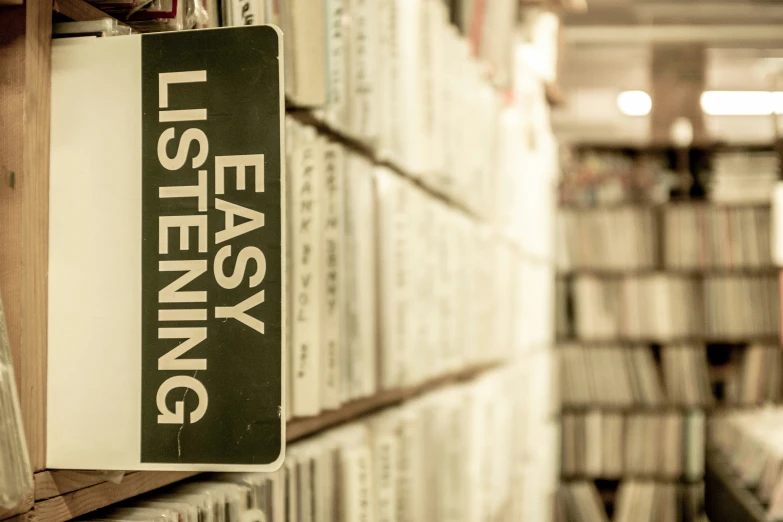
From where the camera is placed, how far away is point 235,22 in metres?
1.00

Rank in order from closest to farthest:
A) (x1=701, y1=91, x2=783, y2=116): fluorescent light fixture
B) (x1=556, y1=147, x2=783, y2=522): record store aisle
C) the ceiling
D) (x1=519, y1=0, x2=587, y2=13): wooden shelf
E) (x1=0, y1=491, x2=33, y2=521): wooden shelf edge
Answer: (x1=0, y1=491, x2=33, y2=521): wooden shelf edge, (x1=519, y1=0, x2=587, y2=13): wooden shelf, (x1=556, y1=147, x2=783, y2=522): record store aisle, the ceiling, (x1=701, y1=91, x2=783, y2=116): fluorescent light fixture

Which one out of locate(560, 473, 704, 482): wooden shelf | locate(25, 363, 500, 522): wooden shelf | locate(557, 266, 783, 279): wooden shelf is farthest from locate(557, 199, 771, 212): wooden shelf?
locate(25, 363, 500, 522): wooden shelf

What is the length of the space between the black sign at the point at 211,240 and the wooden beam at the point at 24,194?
0.27 ft

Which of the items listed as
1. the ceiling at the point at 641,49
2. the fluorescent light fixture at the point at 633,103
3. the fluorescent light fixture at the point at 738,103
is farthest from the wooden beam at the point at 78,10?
the fluorescent light fixture at the point at 633,103

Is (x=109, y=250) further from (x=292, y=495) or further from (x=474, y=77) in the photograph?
(x=474, y=77)

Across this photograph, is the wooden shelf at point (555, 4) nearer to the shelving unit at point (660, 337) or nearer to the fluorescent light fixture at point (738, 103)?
the shelving unit at point (660, 337)

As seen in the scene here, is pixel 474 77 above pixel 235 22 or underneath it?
above

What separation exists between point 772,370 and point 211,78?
4449mm

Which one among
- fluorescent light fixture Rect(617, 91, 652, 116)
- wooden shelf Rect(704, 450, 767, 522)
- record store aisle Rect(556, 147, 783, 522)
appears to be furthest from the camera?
fluorescent light fixture Rect(617, 91, 652, 116)

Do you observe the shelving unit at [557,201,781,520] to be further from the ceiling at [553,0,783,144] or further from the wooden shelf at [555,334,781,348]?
the ceiling at [553,0,783,144]

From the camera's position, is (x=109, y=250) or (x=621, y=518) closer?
(x=109, y=250)

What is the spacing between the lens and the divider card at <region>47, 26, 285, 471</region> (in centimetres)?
77

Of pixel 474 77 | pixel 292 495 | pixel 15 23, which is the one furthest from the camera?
pixel 474 77

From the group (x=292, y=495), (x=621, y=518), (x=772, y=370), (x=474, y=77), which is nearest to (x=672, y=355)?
(x=772, y=370)
